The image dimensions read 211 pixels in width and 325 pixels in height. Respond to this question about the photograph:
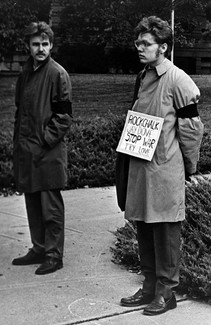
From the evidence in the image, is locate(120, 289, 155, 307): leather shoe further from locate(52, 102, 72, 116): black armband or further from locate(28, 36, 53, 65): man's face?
locate(28, 36, 53, 65): man's face

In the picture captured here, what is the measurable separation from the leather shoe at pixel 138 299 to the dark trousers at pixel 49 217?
976mm

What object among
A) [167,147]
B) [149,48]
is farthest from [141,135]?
[149,48]

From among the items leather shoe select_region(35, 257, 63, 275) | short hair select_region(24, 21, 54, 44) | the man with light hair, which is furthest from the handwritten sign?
leather shoe select_region(35, 257, 63, 275)

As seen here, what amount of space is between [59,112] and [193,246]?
1.47 metres

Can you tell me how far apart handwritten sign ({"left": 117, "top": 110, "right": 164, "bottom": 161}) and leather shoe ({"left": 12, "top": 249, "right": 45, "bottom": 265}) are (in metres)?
1.54

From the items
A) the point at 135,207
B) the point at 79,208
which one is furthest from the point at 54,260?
the point at 79,208

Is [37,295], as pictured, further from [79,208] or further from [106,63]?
[106,63]

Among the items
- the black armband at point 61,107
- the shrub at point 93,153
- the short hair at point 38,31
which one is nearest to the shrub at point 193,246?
the black armband at point 61,107

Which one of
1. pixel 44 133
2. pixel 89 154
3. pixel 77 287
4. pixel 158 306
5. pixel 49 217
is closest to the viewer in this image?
pixel 158 306

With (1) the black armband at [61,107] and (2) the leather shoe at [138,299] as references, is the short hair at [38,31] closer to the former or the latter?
(1) the black armband at [61,107]

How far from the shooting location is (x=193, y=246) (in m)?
5.73

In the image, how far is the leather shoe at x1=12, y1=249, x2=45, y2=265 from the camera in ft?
19.8

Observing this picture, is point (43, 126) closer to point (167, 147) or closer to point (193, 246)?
point (167, 147)

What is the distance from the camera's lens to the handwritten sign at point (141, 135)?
190 inches
